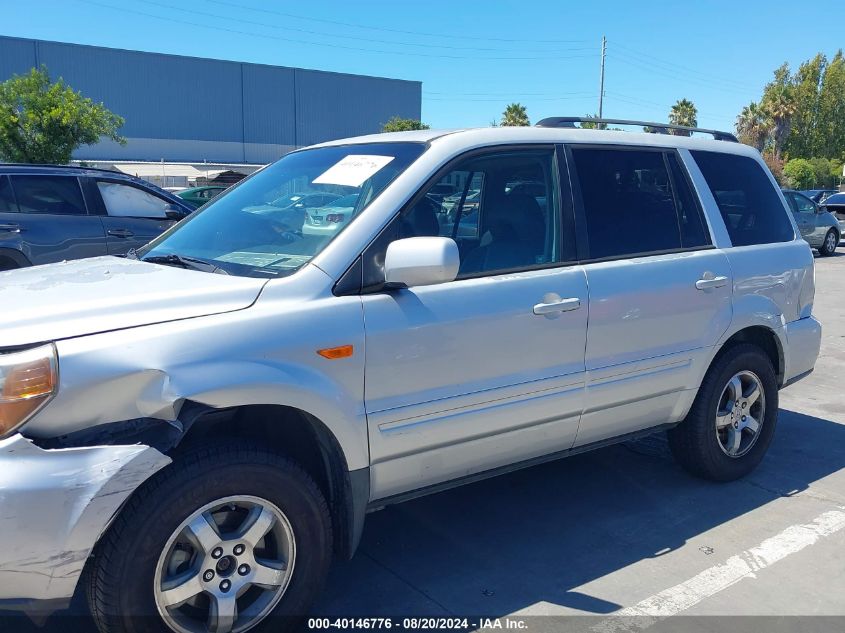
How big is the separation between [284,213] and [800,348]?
332 centimetres

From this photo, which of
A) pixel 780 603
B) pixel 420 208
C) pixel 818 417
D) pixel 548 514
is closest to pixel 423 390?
pixel 420 208

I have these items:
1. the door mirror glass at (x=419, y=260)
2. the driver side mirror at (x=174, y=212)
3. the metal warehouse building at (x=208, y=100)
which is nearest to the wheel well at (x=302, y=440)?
the door mirror glass at (x=419, y=260)

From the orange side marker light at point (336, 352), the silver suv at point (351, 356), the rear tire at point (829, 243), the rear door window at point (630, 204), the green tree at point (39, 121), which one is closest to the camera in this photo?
the silver suv at point (351, 356)

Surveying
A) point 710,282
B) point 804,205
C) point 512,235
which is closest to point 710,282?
point 710,282

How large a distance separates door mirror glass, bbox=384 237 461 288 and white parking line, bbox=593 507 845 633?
1.58 metres

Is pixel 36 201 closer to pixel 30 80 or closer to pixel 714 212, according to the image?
pixel 714 212

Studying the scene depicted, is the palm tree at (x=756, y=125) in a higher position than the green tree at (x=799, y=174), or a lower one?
higher

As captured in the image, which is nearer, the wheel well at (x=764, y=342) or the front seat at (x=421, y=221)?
the front seat at (x=421, y=221)

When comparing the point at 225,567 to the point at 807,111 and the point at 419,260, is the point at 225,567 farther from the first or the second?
the point at 807,111

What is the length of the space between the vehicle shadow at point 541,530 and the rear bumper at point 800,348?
62 centimetres

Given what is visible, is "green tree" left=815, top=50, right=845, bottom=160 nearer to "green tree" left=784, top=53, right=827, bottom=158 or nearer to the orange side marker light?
"green tree" left=784, top=53, right=827, bottom=158

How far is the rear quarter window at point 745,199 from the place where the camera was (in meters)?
4.48

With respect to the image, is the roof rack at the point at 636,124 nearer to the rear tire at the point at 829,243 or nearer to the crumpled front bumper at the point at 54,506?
the crumpled front bumper at the point at 54,506

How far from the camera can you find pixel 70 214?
26.6 ft
